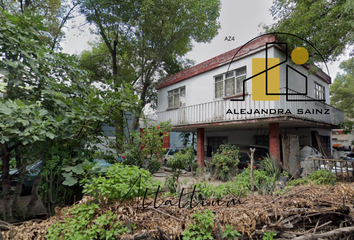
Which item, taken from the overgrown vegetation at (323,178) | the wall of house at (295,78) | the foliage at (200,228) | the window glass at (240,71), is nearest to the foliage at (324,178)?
the overgrown vegetation at (323,178)

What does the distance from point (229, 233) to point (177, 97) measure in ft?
33.5

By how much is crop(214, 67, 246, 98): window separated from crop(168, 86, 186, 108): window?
2.45 metres

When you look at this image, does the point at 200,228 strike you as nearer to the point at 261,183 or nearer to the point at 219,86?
the point at 261,183

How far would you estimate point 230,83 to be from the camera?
9.19 m

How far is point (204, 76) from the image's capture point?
10.5 m

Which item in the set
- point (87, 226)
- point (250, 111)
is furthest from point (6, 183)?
point (250, 111)

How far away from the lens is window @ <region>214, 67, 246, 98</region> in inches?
343

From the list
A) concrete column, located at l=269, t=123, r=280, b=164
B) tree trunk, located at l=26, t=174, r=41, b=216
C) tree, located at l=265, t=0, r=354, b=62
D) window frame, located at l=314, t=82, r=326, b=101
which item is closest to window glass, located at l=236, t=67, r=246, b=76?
tree, located at l=265, t=0, r=354, b=62

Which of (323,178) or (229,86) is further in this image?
(229,86)

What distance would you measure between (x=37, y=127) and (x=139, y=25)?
990 cm

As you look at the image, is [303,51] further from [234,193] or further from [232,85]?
[234,193]

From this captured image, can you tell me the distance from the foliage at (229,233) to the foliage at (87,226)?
3.91ft

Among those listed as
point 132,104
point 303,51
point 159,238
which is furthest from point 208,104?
point 159,238

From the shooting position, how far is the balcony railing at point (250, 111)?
720 centimetres
